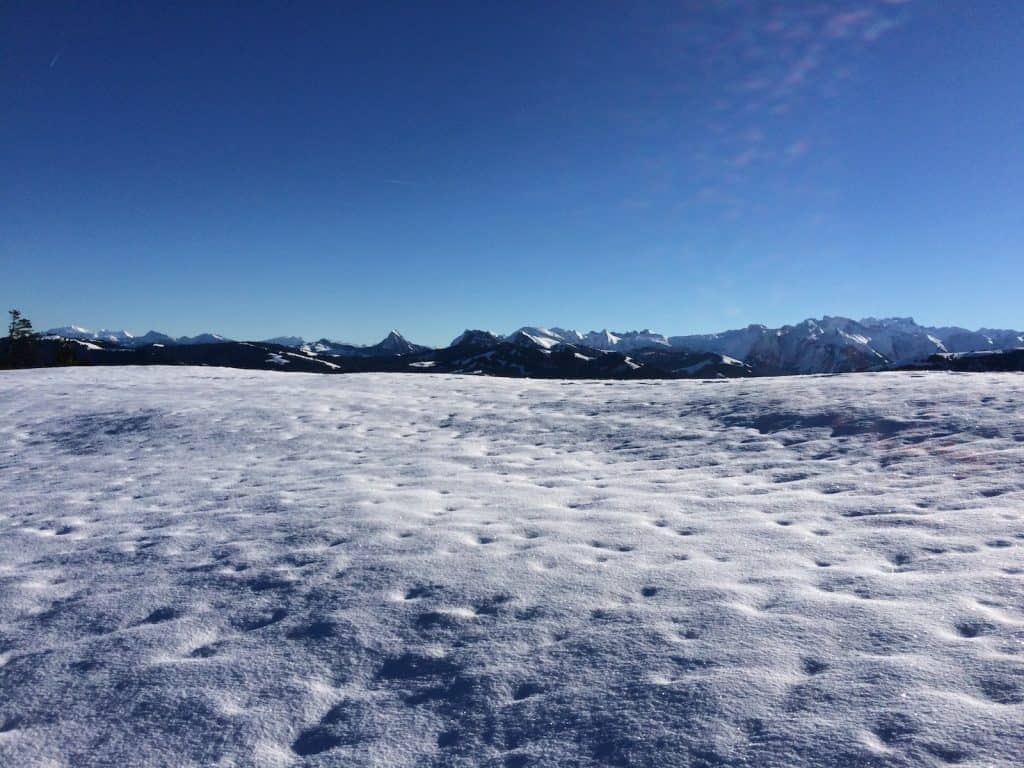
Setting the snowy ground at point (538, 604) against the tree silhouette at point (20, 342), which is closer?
the snowy ground at point (538, 604)

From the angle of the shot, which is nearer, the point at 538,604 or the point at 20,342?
the point at 538,604

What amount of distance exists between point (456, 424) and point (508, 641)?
10.8 meters

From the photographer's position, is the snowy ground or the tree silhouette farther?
the tree silhouette

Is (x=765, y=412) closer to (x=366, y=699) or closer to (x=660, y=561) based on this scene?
(x=660, y=561)

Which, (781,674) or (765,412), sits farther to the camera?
(765,412)

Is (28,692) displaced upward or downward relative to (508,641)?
downward

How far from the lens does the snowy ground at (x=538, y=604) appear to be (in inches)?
141

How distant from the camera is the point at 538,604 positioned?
5211mm

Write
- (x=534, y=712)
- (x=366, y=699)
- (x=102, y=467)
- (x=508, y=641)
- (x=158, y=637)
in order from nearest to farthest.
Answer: (x=534, y=712)
(x=366, y=699)
(x=508, y=641)
(x=158, y=637)
(x=102, y=467)

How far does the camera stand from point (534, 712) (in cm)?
377

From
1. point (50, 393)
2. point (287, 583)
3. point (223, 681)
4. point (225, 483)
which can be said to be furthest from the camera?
point (50, 393)

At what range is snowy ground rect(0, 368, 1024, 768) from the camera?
358cm

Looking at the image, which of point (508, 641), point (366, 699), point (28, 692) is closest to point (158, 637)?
point (28, 692)

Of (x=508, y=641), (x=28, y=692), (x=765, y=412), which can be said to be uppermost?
(x=765, y=412)
